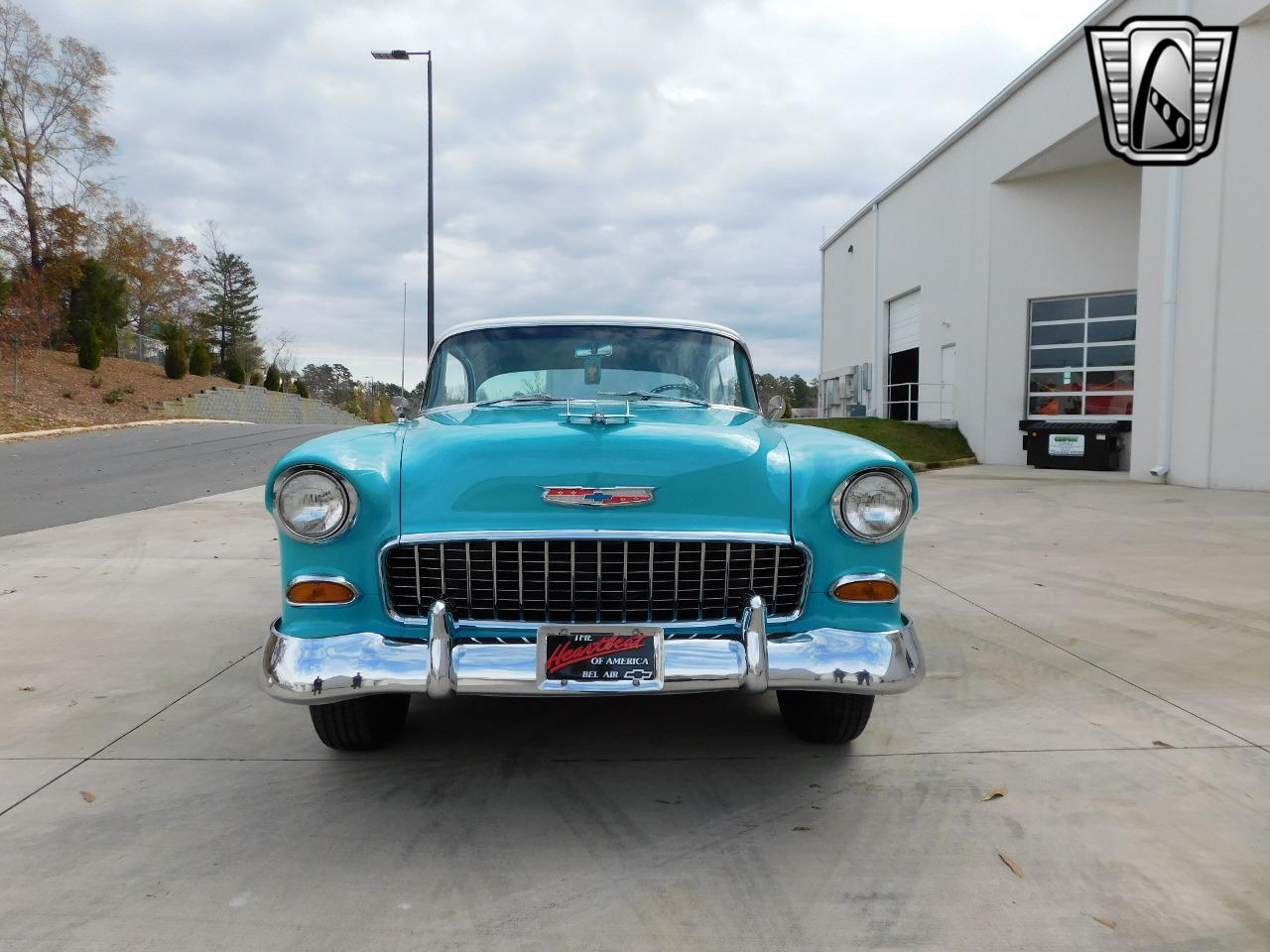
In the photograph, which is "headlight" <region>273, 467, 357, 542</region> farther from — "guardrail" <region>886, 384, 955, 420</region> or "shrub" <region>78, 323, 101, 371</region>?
"shrub" <region>78, 323, 101, 371</region>

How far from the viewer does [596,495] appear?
2629 mm

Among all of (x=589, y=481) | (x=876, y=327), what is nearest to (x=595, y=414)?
(x=589, y=481)

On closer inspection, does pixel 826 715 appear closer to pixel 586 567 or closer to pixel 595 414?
pixel 586 567

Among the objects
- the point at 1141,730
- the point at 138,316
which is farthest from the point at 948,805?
the point at 138,316

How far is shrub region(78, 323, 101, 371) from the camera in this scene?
32.9m

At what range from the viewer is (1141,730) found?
332 centimetres

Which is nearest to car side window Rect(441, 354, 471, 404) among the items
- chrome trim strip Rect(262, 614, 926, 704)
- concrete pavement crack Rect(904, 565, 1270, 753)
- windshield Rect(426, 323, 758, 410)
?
windshield Rect(426, 323, 758, 410)

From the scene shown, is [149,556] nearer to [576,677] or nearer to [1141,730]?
[576,677]

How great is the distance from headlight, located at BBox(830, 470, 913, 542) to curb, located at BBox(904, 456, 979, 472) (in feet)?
44.3

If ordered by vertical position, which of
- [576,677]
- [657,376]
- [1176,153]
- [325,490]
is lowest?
[576,677]

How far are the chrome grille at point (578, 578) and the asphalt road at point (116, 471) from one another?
709 cm

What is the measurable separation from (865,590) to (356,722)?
1692mm

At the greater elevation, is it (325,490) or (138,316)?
(138,316)

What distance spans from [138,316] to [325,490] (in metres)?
53.7
